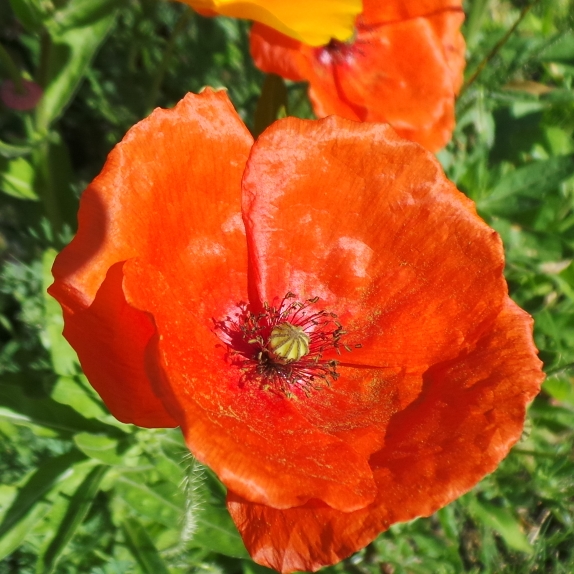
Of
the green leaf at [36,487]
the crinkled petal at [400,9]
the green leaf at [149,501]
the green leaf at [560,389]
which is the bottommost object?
the green leaf at [560,389]

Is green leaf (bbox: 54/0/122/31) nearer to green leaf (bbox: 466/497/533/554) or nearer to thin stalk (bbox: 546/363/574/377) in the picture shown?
thin stalk (bbox: 546/363/574/377)

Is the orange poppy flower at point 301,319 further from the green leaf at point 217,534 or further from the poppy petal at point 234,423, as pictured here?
the green leaf at point 217,534

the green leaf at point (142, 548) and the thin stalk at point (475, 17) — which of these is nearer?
the green leaf at point (142, 548)

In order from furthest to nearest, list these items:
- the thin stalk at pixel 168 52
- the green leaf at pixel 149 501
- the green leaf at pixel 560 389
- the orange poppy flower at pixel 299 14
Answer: the green leaf at pixel 560 389, the thin stalk at pixel 168 52, the green leaf at pixel 149 501, the orange poppy flower at pixel 299 14

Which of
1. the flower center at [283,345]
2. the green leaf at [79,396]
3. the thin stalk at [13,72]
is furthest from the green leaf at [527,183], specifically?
the thin stalk at [13,72]

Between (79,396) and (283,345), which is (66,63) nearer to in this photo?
(79,396)

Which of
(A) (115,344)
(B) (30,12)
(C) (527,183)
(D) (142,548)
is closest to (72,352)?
(D) (142,548)
